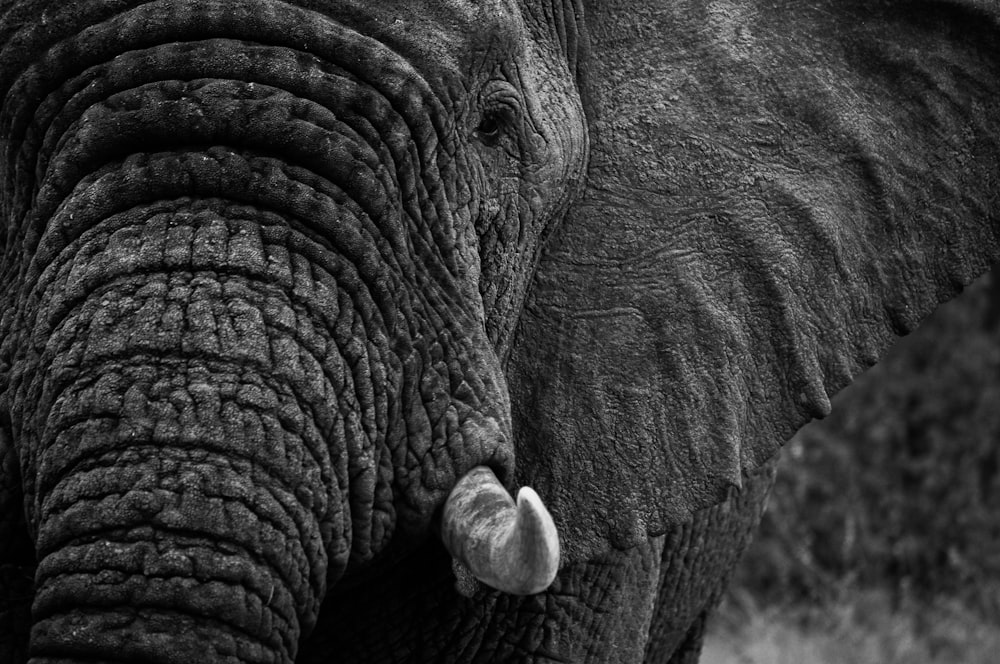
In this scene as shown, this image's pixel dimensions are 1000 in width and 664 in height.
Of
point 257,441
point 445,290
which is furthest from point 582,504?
point 257,441

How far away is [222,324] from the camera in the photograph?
2334mm

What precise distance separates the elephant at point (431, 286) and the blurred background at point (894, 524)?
347 centimetres

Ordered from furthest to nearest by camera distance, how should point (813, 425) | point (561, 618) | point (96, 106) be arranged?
point (813, 425)
point (561, 618)
point (96, 106)

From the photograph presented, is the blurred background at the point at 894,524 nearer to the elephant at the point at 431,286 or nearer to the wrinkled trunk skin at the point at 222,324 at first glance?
the elephant at the point at 431,286

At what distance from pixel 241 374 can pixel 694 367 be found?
985mm

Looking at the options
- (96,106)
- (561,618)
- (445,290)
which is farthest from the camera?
(561,618)

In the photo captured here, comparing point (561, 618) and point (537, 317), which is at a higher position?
point (537, 317)

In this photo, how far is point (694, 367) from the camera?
9.82 ft

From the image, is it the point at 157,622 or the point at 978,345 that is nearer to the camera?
the point at 157,622

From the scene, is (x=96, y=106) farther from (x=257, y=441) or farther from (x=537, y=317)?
(x=537, y=317)

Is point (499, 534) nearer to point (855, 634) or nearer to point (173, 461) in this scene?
point (173, 461)

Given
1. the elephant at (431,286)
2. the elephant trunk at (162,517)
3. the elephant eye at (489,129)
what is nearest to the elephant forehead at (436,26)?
the elephant at (431,286)

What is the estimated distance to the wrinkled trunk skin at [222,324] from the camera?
2.29 metres

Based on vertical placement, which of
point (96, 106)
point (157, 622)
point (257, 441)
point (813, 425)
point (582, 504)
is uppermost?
point (96, 106)
